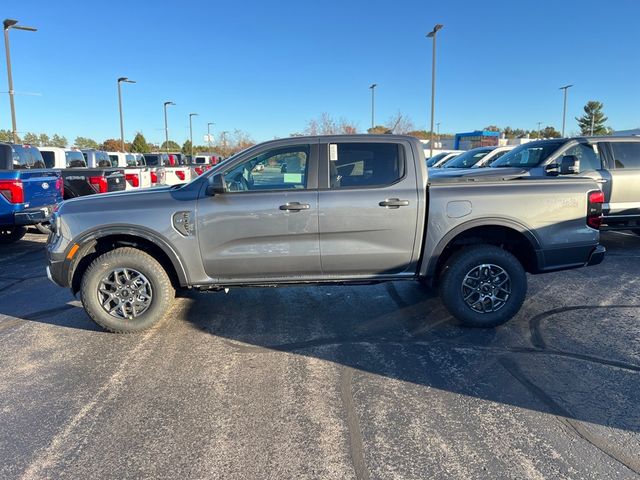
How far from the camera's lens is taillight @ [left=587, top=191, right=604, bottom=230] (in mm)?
4793

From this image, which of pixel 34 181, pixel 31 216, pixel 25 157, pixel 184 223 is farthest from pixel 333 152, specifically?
pixel 25 157

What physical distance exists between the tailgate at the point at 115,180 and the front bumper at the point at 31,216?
270 centimetres

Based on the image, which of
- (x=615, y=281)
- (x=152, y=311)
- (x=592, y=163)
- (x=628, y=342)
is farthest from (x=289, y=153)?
(x=592, y=163)

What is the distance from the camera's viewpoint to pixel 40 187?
8.45 metres

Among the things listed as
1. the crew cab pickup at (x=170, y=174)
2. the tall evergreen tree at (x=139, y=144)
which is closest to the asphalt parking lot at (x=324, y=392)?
the crew cab pickup at (x=170, y=174)

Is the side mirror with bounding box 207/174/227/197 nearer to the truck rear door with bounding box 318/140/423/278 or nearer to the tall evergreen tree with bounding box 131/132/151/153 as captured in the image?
the truck rear door with bounding box 318/140/423/278

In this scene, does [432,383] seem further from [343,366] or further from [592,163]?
[592,163]

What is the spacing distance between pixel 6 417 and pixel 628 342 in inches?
202

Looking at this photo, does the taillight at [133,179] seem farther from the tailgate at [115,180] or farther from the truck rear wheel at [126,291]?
the truck rear wheel at [126,291]

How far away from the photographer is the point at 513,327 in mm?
4852

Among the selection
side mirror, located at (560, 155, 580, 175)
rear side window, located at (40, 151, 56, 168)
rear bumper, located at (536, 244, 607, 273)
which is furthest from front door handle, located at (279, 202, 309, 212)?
rear side window, located at (40, 151, 56, 168)

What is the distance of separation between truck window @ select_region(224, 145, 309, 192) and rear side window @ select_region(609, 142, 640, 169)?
6.70 metres

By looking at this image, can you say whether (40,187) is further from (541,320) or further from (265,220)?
(541,320)

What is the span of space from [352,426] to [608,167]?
770 cm
